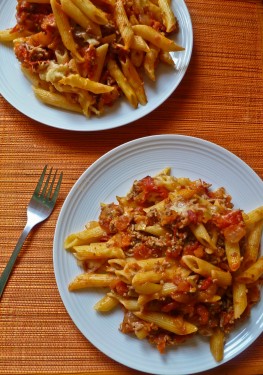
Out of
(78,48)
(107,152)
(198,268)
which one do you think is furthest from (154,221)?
(78,48)

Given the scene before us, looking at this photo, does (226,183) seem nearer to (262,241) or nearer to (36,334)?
(262,241)

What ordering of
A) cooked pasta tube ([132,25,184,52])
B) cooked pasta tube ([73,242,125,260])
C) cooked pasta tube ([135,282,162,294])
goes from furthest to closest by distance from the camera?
1. cooked pasta tube ([132,25,184,52])
2. cooked pasta tube ([73,242,125,260])
3. cooked pasta tube ([135,282,162,294])

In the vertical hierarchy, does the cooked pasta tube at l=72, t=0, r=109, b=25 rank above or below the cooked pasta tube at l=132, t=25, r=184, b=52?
above

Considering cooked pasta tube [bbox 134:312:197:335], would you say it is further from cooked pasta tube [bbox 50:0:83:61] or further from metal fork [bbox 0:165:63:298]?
cooked pasta tube [bbox 50:0:83:61]

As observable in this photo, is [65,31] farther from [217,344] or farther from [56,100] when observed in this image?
[217,344]

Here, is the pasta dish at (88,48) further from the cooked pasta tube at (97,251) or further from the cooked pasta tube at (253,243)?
the cooked pasta tube at (253,243)

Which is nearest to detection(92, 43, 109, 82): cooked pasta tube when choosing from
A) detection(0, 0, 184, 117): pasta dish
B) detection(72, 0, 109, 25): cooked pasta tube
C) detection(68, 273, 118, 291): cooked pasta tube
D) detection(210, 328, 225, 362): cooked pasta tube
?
detection(0, 0, 184, 117): pasta dish

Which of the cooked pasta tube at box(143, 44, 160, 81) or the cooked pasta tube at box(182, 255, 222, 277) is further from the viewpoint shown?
the cooked pasta tube at box(143, 44, 160, 81)

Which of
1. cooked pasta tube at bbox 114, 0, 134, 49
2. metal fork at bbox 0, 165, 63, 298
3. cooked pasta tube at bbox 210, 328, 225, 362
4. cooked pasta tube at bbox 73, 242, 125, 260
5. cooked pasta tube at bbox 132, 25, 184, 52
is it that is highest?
cooked pasta tube at bbox 114, 0, 134, 49

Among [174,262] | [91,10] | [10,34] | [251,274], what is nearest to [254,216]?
[251,274]
